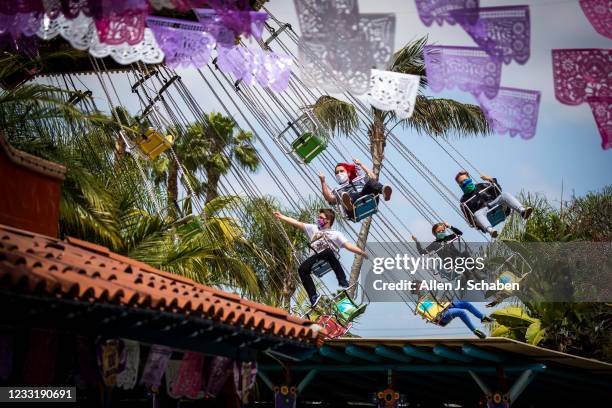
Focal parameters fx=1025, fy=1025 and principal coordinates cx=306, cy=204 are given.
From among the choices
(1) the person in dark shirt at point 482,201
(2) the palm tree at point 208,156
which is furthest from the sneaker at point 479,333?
(2) the palm tree at point 208,156

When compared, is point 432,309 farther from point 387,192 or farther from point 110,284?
point 110,284

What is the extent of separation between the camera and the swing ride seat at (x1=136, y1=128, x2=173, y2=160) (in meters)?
20.9

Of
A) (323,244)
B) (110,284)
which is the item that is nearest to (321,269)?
(323,244)

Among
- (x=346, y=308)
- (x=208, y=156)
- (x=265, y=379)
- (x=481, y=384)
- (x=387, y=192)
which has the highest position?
(x=208, y=156)

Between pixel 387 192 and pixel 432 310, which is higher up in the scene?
pixel 387 192

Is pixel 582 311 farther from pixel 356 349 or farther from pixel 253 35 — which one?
pixel 253 35

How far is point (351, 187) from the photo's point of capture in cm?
1730

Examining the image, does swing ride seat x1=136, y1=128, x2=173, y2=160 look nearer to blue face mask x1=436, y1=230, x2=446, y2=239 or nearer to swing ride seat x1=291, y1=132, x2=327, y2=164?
swing ride seat x1=291, y1=132, x2=327, y2=164

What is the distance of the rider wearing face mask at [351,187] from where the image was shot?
17.1 m

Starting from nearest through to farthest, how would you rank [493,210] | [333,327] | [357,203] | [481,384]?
1. [481,384]
2. [357,203]
3. [493,210]
4. [333,327]

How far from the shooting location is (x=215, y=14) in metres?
6.95

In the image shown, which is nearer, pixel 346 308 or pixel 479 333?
pixel 479 333

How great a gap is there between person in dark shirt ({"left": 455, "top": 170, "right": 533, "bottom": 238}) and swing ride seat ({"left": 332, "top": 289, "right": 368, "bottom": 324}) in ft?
9.03

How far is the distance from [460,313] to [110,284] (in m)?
10.9
